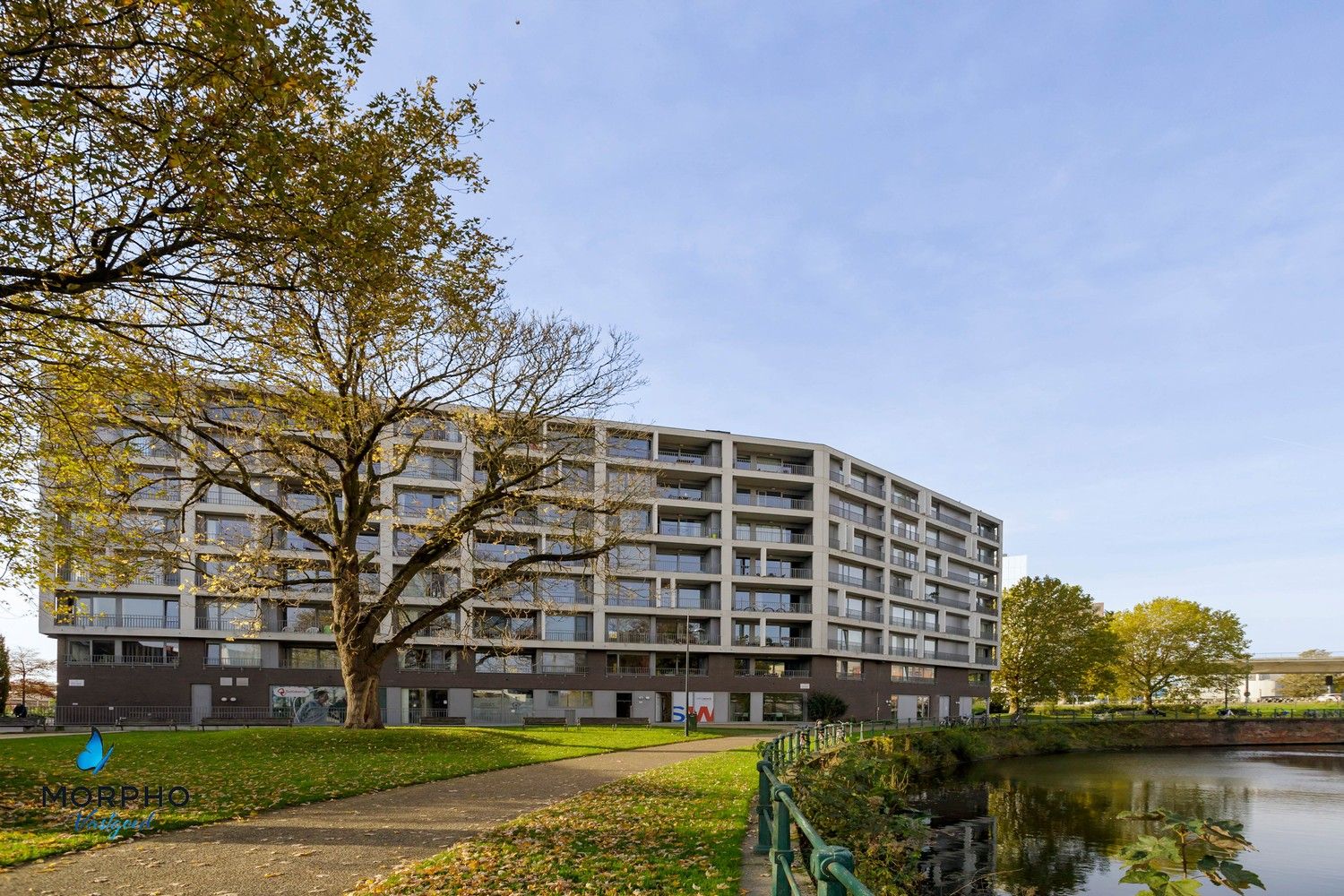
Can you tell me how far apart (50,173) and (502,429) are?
16026 mm

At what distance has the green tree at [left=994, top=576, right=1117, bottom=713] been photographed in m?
74.4

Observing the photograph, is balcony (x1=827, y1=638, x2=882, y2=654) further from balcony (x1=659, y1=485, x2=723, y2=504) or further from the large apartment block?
balcony (x1=659, y1=485, x2=723, y2=504)

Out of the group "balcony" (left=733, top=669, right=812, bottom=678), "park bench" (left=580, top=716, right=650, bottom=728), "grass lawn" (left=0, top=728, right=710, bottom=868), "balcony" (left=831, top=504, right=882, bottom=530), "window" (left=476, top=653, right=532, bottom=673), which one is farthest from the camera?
"balcony" (left=831, top=504, right=882, bottom=530)

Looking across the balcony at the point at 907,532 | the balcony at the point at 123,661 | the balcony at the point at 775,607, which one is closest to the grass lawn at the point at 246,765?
the balcony at the point at 123,661

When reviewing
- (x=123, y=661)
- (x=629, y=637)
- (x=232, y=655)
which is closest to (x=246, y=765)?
(x=232, y=655)

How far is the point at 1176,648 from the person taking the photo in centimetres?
8050

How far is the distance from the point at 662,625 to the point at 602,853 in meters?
51.9

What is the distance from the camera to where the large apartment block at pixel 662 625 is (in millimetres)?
51812

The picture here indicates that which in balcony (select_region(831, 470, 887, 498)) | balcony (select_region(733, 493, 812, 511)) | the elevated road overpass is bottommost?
the elevated road overpass

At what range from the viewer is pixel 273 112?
384 inches

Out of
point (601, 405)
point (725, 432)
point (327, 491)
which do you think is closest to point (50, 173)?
point (327, 491)

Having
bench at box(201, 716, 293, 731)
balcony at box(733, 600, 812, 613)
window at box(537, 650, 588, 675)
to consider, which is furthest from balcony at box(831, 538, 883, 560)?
bench at box(201, 716, 293, 731)

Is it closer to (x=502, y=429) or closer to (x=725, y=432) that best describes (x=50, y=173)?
(x=502, y=429)

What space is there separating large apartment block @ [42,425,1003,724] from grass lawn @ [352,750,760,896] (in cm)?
3265
